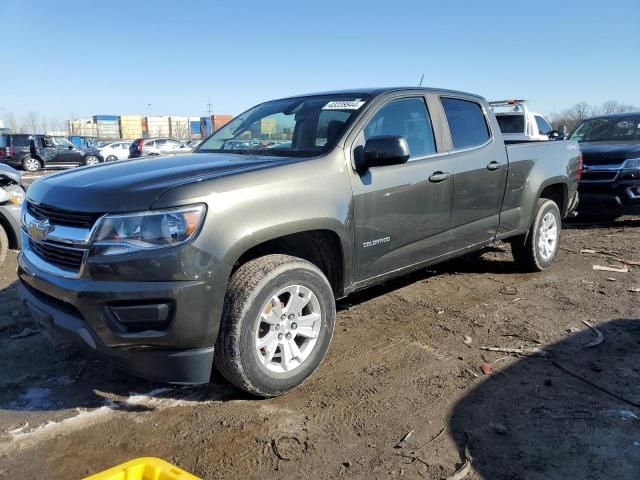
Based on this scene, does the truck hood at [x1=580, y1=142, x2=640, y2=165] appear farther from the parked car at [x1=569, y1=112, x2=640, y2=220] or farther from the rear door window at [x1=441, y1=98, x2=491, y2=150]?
the rear door window at [x1=441, y1=98, x2=491, y2=150]

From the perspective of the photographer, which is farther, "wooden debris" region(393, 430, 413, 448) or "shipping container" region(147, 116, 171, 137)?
"shipping container" region(147, 116, 171, 137)

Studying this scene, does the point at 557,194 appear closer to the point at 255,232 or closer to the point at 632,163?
the point at 632,163

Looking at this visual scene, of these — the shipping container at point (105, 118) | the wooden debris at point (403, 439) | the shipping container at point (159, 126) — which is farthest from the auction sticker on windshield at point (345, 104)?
the shipping container at point (159, 126)

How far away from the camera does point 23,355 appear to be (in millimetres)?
3730

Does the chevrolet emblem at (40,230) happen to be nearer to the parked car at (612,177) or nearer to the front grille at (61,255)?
the front grille at (61,255)

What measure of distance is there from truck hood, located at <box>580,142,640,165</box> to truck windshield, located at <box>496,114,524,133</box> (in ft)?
13.2

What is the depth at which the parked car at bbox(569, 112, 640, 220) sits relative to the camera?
8000 mm

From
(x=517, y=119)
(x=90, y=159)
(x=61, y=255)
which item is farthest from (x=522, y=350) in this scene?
(x=90, y=159)

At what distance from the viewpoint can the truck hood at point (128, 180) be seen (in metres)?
2.66

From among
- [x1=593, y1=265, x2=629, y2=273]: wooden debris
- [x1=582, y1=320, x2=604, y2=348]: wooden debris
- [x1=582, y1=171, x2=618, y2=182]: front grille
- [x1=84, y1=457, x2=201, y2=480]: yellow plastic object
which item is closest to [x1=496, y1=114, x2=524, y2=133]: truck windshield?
[x1=582, y1=171, x2=618, y2=182]: front grille

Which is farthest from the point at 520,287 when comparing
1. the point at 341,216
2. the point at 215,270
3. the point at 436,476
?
the point at 215,270

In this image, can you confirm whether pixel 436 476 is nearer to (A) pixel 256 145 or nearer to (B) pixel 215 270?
(B) pixel 215 270

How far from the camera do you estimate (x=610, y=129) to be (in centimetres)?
952

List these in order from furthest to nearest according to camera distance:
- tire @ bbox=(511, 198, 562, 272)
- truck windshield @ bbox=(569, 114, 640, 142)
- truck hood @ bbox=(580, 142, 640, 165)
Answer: truck windshield @ bbox=(569, 114, 640, 142), truck hood @ bbox=(580, 142, 640, 165), tire @ bbox=(511, 198, 562, 272)
